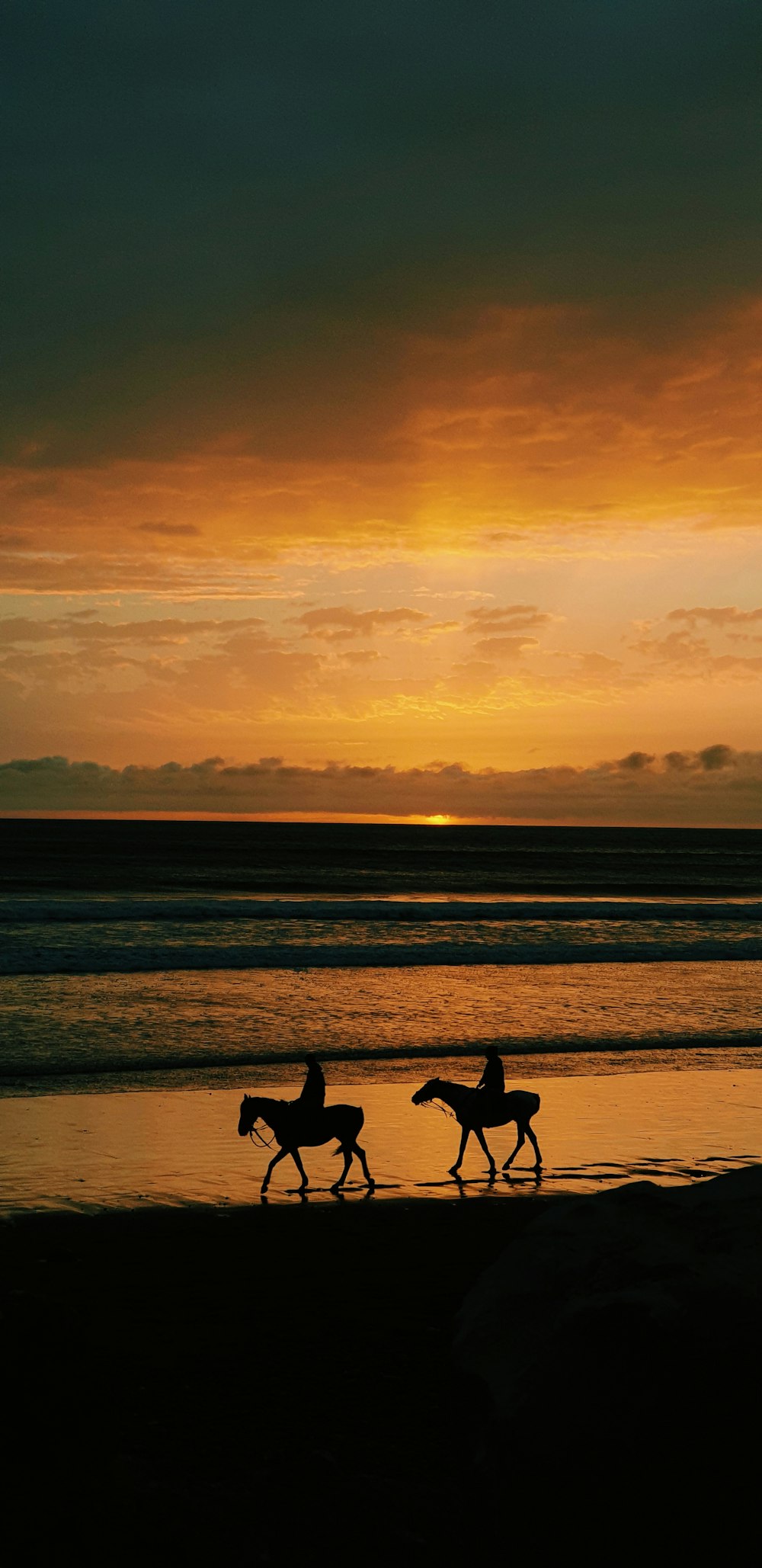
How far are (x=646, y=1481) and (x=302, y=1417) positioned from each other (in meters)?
2.53

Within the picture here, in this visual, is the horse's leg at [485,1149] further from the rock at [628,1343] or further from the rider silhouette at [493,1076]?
the rock at [628,1343]

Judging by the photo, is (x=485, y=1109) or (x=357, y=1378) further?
(x=485, y=1109)

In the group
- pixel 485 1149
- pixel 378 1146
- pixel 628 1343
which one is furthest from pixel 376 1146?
pixel 628 1343

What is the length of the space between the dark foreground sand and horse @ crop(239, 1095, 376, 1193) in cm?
276

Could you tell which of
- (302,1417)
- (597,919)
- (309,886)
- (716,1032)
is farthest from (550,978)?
(309,886)

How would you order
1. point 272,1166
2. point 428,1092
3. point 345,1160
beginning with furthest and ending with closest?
point 428,1092, point 345,1160, point 272,1166

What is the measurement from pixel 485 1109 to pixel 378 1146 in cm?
170

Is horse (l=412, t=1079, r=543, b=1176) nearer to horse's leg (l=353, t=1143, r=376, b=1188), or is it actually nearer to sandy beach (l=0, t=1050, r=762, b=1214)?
sandy beach (l=0, t=1050, r=762, b=1214)

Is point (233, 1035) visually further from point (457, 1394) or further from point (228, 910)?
point (228, 910)

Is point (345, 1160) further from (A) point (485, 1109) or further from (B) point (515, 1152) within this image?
(B) point (515, 1152)

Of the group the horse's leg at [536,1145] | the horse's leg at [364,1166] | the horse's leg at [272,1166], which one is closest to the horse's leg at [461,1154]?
the horse's leg at [536,1145]

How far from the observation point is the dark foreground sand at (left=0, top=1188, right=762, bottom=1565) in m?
5.07

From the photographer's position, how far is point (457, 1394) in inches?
230

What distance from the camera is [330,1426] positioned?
22.0 feet
